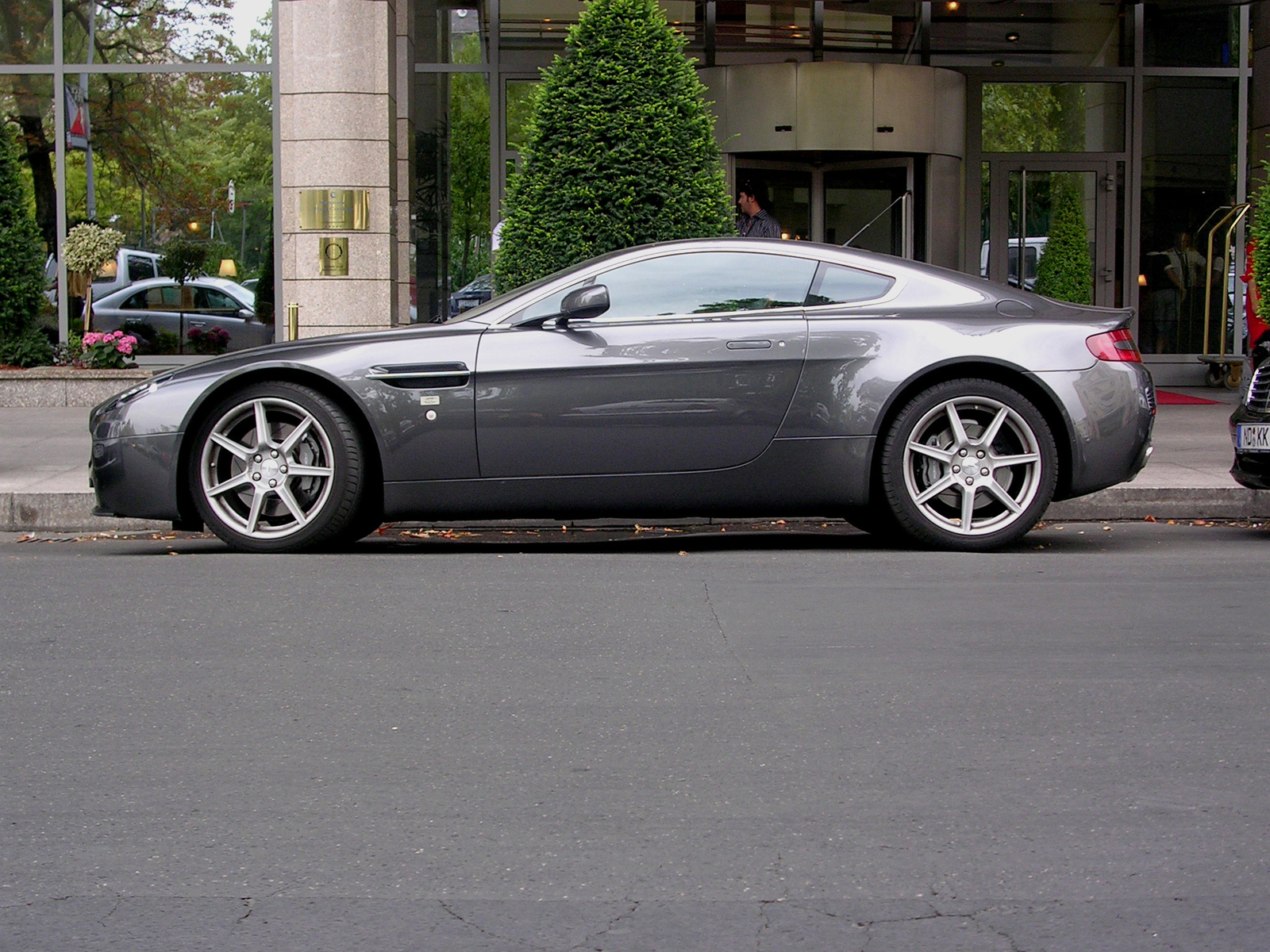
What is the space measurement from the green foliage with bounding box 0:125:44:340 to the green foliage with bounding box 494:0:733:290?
638 cm

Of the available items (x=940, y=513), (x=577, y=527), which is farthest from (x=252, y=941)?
(x=577, y=527)

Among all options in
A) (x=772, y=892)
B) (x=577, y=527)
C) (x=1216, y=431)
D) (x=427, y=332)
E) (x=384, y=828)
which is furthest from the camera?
(x=1216, y=431)

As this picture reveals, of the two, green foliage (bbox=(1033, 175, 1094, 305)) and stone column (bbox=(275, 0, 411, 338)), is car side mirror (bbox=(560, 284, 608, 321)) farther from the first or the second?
green foliage (bbox=(1033, 175, 1094, 305))

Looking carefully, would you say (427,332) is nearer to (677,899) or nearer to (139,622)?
(139,622)

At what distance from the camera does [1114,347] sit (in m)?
7.33

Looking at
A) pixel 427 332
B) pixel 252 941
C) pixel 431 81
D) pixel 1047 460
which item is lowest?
pixel 252 941

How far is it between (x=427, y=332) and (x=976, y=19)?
13.0 metres

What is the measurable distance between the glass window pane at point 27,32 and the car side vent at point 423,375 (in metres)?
10.7

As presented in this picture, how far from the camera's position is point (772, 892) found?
3.23 meters

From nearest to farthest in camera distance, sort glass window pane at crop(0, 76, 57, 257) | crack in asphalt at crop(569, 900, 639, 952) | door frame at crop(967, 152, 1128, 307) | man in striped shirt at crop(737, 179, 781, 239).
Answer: crack in asphalt at crop(569, 900, 639, 952), man in striped shirt at crop(737, 179, 781, 239), glass window pane at crop(0, 76, 57, 257), door frame at crop(967, 152, 1128, 307)

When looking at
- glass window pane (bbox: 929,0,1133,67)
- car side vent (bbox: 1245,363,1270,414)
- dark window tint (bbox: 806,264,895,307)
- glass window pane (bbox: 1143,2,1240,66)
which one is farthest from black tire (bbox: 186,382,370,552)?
glass window pane (bbox: 1143,2,1240,66)

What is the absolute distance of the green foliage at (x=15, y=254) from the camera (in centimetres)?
1518

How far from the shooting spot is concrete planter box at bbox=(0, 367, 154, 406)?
1468cm

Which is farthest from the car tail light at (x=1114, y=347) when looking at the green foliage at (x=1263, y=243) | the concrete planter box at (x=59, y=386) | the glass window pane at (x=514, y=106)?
the glass window pane at (x=514, y=106)
